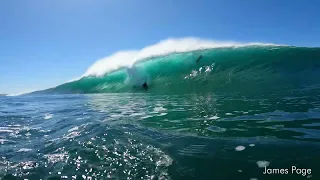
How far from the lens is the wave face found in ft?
61.1

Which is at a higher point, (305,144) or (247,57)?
(247,57)

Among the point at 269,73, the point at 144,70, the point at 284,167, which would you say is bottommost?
the point at 284,167

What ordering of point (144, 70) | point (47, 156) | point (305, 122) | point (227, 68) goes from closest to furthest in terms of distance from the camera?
point (47, 156) < point (305, 122) < point (227, 68) < point (144, 70)

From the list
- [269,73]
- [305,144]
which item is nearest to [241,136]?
[305,144]

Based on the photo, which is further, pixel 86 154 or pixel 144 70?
pixel 144 70

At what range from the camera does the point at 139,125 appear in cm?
626

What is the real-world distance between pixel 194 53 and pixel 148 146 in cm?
2671

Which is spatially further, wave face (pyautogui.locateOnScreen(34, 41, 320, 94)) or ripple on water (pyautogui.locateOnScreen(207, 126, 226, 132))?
wave face (pyautogui.locateOnScreen(34, 41, 320, 94))

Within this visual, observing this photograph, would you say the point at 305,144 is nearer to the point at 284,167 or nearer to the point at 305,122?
the point at 284,167

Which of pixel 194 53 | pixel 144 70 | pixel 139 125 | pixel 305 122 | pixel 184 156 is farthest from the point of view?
pixel 144 70

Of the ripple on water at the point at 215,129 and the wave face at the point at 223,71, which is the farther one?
the wave face at the point at 223,71

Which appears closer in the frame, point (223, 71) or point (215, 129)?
point (215, 129)

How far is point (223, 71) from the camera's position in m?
23.6

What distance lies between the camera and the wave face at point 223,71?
18.6 metres
